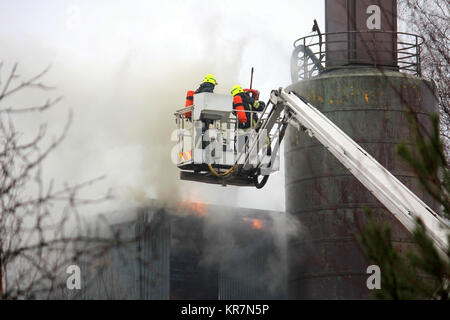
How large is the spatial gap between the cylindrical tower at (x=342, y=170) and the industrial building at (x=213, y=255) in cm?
208

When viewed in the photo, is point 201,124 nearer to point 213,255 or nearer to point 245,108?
point 245,108

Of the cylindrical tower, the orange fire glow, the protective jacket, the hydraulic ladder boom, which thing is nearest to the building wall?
the cylindrical tower

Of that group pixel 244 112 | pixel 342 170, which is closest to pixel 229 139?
pixel 244 112

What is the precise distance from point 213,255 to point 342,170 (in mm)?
4755

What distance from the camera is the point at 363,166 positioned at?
575 inches

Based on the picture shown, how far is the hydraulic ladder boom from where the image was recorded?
42.0ft

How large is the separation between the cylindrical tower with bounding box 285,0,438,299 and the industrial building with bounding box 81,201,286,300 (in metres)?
2.08

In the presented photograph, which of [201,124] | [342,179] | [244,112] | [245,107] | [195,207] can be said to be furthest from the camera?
[195,207]

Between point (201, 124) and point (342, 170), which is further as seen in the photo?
point (342, 170)

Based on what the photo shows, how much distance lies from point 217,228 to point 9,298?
17655 millimetres

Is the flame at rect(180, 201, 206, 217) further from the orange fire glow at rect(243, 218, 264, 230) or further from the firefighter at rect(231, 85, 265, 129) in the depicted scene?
the firefighter at rect(231, 85, 265, 129)

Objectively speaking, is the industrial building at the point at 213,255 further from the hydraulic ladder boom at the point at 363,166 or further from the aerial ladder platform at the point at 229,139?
the hydraulic ladder boom at the point at 363,166
